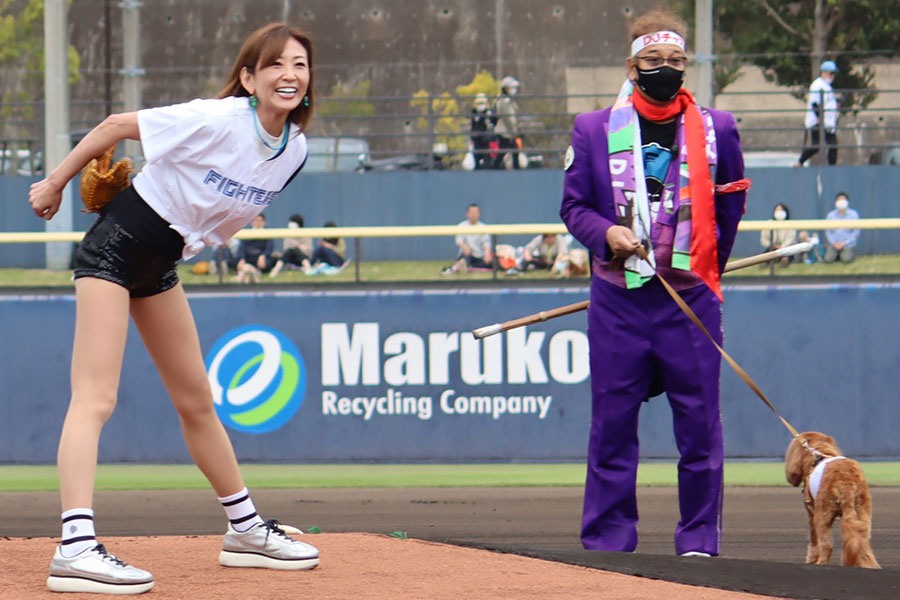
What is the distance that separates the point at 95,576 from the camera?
13.6 feet

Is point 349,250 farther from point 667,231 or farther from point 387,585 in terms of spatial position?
point 387,585

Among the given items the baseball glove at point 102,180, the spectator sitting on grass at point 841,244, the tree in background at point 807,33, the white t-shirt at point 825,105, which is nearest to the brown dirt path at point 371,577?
the baseball glove at point 102,180

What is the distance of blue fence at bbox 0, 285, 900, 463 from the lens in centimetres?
966

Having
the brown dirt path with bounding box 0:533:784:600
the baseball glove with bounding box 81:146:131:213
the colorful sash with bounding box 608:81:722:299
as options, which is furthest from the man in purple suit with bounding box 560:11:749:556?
the baseball glove with bounding box 81:146:131:213

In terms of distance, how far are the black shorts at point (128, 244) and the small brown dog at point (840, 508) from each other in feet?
9.37

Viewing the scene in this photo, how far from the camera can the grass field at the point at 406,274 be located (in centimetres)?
968

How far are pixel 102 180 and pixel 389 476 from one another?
16.9 feet

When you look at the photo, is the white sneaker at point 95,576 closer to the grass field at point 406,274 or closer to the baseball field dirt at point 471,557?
the baseball field dirt at point 471,557

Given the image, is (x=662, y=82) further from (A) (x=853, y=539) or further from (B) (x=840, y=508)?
(A) (x=853, y=539)

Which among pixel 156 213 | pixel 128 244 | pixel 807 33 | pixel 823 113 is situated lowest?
pixel 128 244

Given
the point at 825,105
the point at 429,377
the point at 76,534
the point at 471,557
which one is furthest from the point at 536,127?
the point at 76,534

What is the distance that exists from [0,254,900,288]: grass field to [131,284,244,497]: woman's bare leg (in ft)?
16.8

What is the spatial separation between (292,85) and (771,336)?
609 cm

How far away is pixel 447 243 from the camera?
9.77 metres
